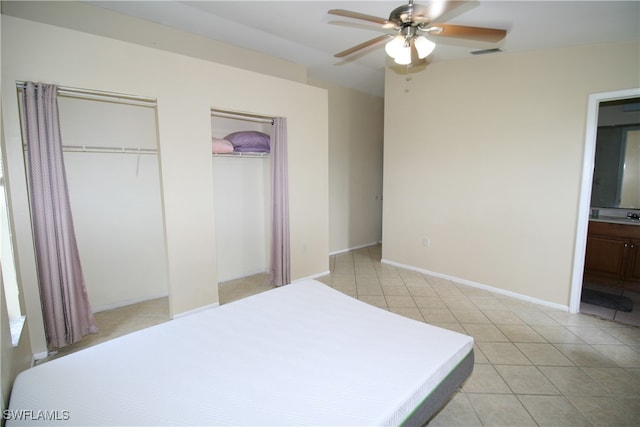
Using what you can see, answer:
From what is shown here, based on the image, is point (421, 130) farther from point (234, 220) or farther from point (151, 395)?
point (151, 395)

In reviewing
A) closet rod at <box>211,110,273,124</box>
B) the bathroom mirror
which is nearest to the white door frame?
the bathroom mirror

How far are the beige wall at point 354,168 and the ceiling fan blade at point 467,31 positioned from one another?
10.3ft

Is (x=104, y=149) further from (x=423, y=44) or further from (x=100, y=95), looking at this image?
(x=423, y=44)

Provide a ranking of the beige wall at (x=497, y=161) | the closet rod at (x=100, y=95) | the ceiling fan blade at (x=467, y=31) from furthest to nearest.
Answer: the beige wall at (x=497, y=161), the closet rod at (x=100, y=95), the ceiling fan blade at (x=467, y=31)

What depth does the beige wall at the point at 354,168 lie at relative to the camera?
529 centimetres

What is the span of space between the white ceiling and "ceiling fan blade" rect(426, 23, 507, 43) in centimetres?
16

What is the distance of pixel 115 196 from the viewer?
10.1 feet

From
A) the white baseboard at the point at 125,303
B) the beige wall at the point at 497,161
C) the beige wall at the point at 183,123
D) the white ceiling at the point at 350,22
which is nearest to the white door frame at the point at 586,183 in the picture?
the beige wall at the point at 497,161

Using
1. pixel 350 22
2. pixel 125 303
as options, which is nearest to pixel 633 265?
pixel 350 22

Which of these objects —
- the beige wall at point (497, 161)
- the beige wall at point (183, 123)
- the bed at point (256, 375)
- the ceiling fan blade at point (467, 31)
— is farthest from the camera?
the beige wall at point (497, 161)

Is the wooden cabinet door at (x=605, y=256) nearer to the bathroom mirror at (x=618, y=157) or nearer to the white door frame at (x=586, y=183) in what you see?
the bathroom mirror at (x=618, y=157)

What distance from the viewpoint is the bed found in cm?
120

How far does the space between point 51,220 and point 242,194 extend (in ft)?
6.84

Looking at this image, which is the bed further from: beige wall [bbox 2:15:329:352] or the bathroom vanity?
the bathroom vanity
